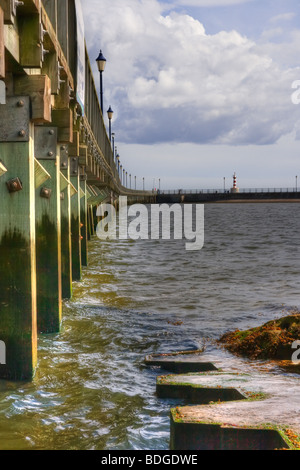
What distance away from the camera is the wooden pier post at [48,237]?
9664 mm

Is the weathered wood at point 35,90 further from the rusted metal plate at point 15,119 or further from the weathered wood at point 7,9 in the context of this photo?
the weathered wood at point 7,9

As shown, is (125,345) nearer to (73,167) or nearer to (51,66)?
(51,66)

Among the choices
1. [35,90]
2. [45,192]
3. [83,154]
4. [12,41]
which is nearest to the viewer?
[12,41]

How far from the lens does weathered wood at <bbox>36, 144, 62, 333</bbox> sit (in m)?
9.66

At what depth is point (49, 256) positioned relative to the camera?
983 cm

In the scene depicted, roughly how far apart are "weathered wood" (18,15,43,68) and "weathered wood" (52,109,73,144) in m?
3.25

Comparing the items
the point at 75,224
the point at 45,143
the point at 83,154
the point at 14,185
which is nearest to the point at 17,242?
the point at 14,185

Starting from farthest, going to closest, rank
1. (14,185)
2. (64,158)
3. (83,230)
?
(83,230)
(64,158)
(14,185)

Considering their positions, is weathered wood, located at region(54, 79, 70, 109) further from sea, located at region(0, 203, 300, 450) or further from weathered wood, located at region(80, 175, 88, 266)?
weathered wood, located at region(80, 175, 88, 266)

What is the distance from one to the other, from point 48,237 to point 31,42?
3.74m

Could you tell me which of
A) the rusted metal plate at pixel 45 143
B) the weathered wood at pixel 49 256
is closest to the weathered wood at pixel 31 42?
the rusted metal plate at pixel 45 143

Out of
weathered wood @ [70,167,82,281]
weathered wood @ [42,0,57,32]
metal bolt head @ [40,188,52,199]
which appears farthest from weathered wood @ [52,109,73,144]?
weathered wood @ [70,167,82,281]

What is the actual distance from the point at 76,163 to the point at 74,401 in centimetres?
1016

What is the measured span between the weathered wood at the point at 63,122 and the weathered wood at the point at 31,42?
10.7 feet
